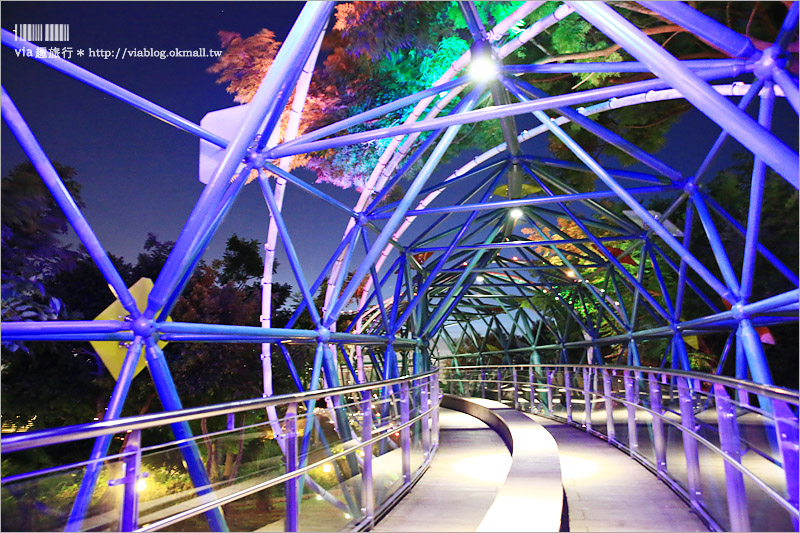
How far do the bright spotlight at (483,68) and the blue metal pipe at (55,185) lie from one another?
743 cm

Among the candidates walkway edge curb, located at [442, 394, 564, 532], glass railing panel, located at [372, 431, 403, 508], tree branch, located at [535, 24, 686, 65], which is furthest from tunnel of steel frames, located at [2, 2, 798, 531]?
walkway edge curb, located at [442, 394, 564, 532]

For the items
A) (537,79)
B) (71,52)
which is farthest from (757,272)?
(71,52)

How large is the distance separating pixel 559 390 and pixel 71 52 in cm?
2581

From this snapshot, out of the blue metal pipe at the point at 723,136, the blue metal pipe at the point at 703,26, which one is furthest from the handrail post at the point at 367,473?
the blue metal pipe at the point at 723,136

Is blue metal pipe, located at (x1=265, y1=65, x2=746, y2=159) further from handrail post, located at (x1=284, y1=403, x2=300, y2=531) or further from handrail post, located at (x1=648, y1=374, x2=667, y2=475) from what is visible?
handrail post, located at (x1=284, y1=403, x2=300, y2=531)

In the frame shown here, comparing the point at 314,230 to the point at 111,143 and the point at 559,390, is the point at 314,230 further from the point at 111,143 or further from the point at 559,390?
the point at 559,390

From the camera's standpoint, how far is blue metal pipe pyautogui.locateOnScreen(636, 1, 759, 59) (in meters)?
5.32

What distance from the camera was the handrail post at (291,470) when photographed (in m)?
4.50

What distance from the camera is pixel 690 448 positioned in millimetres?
5867

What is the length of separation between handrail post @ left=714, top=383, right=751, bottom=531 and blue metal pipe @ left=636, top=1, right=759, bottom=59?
3.29 meters

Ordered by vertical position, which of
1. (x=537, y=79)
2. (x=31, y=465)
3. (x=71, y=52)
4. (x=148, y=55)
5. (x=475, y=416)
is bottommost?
(x=31, y=465)

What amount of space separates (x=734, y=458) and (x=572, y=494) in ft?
7.91

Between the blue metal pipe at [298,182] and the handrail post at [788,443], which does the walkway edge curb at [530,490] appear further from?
the blue metal pipe at [298,182]

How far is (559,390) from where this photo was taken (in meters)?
13.5
